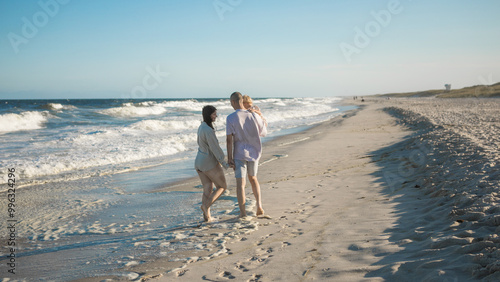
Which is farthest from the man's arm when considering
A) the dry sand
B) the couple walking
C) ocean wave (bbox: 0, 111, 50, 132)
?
ocean wave (bbox: 0, 111, 50, 132)

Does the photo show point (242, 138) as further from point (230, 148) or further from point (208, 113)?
point (208, 113)

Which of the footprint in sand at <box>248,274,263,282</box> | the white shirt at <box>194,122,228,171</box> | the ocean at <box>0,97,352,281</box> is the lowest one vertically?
the ocean at <box>0,97,352,281</box>

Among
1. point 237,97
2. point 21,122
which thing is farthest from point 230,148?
point 21,122

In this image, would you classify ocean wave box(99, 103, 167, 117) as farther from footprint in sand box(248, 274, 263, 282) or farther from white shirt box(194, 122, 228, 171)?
footprint in sand box(248, 274, 263, 282)

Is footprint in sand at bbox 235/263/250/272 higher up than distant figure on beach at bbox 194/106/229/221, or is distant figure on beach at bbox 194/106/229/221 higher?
distant figure on beach at bbox 194/106/229/221

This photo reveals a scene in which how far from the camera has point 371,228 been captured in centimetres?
427

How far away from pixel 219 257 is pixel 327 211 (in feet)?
6.80

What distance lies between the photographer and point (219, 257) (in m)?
3.75

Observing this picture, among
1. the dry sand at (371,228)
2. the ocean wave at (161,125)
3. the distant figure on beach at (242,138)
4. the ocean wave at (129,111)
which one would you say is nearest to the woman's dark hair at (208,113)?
the distant figure on beach at (242,138)

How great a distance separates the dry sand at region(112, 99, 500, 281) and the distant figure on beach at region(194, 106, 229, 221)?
0.47 m

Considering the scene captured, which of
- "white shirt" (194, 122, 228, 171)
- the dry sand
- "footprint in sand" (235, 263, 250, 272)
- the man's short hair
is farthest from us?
the man's short hair

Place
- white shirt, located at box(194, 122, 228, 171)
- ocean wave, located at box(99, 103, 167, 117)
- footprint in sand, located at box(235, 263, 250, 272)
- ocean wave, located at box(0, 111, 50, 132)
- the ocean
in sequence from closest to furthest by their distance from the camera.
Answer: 1. footprint in sand, located at box(235, 263, 250, 272)
2. the ocean
3. white shirt, located at box(194, 122, 228, 171)
4. ocean wave, located at box(0, 111, 50, 132)
5. ocean wave, located at box(99, 103, 167, 117)

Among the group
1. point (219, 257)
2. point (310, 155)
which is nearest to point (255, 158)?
point (219, 257)

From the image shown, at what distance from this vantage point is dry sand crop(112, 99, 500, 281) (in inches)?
123
